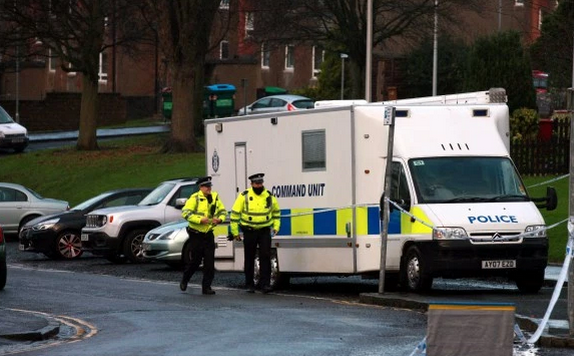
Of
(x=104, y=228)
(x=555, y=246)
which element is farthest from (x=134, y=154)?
(x=555, y=246)

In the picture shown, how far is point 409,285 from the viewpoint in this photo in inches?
802

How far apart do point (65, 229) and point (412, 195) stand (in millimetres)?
12245

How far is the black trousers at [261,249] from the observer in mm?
21734

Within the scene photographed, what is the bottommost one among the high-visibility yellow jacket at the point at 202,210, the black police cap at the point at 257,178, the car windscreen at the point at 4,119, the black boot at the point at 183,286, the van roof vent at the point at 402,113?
the black boot at the point at 183,286

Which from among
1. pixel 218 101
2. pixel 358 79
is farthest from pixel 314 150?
pixel 218 101

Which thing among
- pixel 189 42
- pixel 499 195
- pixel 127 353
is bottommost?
pixel 127 353

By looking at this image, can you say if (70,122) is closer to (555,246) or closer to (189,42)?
(189,42)

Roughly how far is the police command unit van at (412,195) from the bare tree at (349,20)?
25524 mm

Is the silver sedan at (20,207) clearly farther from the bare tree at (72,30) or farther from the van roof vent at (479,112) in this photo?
the van roof vent at (479,112)

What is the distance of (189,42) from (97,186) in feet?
16.6

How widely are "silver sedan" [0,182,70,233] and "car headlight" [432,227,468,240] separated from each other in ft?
56.9

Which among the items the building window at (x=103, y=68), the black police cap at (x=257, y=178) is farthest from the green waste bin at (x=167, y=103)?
the black police cap at (x=257, y=178)

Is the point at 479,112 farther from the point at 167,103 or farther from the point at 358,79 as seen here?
Result: the point at 167,103

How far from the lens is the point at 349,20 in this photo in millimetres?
47969
